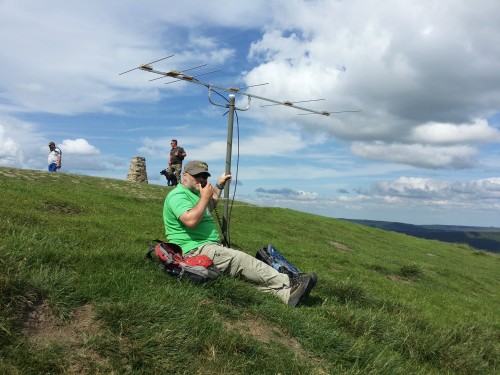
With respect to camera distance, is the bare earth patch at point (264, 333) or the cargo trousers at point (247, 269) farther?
the cargo trousers at point (247, 269)

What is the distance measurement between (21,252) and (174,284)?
2218mm

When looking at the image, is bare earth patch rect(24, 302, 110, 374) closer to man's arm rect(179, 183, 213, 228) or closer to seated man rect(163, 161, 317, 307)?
man's arm rect(179, 183, 213, 228)

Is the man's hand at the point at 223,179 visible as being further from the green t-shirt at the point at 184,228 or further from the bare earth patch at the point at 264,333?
the bare earth patch at the point at 264,333

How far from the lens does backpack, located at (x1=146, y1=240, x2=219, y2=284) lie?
6.93m

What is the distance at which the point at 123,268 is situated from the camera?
7.01 meters

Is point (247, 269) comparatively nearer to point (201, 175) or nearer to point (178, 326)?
point (201, 175)

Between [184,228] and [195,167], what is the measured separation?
3.78 ft

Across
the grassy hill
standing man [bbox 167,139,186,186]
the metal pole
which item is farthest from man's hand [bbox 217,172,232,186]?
standing man [bbox 167,139,186,186]

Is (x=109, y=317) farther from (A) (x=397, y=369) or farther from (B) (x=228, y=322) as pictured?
(A) (x=397, y=369)

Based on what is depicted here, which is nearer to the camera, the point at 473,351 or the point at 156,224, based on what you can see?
the point at 473,351

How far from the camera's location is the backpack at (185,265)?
22.7 ft

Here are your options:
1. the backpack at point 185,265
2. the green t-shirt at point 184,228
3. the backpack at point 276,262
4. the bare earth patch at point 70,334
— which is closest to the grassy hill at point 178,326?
the bare earth patch at point 70,334

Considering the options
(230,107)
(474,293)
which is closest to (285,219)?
(474,293)

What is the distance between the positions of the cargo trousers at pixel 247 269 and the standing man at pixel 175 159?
1981cm
